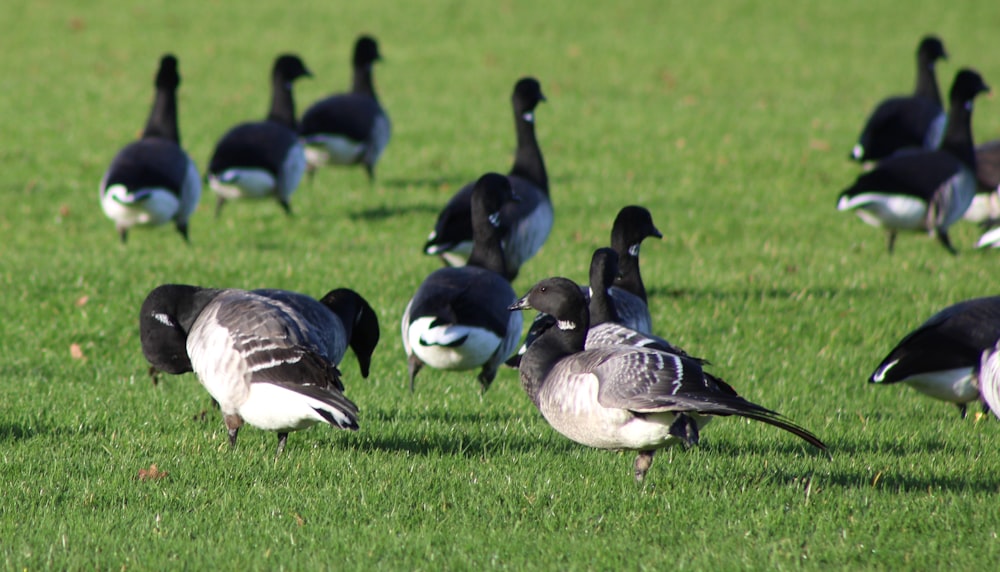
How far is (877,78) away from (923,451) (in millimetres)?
22927

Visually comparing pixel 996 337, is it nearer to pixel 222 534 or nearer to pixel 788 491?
pixel 788 491

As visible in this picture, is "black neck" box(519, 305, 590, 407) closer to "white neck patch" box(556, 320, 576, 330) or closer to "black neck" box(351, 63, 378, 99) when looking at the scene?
"white neck patch" box(556, 320, 576, 330)

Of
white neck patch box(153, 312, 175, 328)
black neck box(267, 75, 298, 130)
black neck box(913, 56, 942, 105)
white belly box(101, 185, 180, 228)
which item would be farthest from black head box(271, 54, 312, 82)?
white neck patch box(153, 312, 175, 328)

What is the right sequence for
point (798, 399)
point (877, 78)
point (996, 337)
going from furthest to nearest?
point (877, 78) → point (798, 399) → point (996, 337)

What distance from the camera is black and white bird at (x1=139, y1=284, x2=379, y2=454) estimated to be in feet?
23.0

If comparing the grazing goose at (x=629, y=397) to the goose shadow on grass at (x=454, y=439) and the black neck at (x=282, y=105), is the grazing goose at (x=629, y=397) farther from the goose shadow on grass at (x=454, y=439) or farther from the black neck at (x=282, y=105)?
the black neck at (x=282, y=105)

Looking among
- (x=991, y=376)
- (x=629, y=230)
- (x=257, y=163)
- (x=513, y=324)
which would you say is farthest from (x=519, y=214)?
(x=991, y=376)

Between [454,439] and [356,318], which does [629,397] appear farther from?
[356,318]

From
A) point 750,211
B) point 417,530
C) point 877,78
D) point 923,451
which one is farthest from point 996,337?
point 877,78

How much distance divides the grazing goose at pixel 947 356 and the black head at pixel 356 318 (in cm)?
394

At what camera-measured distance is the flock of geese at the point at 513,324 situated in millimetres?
6719

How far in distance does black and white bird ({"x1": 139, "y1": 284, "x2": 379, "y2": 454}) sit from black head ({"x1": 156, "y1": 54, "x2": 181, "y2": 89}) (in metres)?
9.13

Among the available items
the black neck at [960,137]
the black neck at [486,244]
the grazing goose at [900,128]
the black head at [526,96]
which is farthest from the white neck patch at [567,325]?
Answer: the grazing goose at [900,128]

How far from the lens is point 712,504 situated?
21.9 ft
